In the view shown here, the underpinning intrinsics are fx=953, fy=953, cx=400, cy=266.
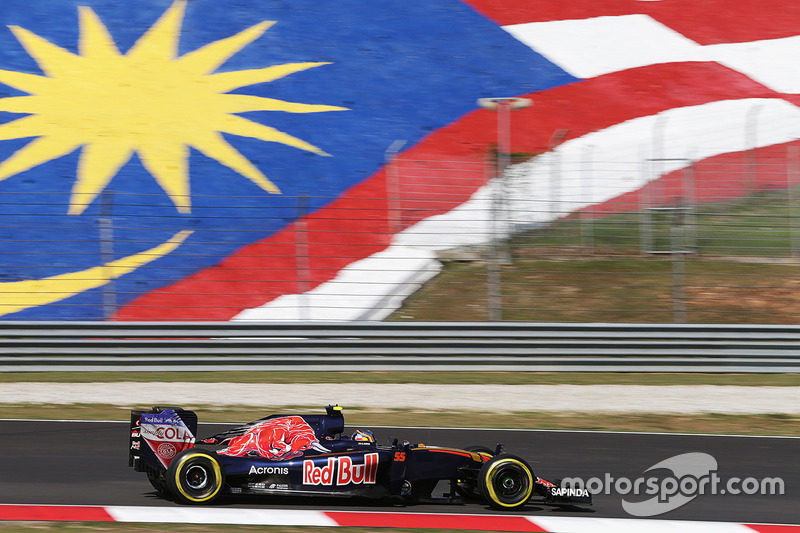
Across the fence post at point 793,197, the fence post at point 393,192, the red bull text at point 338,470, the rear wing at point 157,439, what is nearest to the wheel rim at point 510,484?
the red bull text at point 338,470

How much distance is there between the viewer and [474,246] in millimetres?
15289

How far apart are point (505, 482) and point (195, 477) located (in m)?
1.99

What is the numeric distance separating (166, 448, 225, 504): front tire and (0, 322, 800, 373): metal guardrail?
20.8 ft

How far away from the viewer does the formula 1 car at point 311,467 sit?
6059 millimetres

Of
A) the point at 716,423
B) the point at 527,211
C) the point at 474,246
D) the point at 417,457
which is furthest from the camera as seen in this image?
the point at 474,246

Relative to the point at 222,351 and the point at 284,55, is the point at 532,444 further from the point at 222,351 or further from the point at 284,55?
the point at 284,55

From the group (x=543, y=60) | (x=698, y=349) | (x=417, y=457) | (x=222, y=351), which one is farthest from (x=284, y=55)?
(x=417, y=457)

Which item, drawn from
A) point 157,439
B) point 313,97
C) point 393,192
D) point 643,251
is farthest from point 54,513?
point 313,97

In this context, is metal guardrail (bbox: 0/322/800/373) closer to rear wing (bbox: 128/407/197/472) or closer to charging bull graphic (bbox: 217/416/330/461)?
charging bull graphic (bbox: 217/416/330/461)

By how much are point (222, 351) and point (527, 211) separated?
5015 mm

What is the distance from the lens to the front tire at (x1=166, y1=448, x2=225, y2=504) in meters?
6.03

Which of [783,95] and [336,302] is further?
[783,95]

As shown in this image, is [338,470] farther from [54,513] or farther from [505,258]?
[505,258]

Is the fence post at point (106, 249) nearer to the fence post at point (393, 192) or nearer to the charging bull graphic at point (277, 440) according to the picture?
the fence post at point (393, 192)
